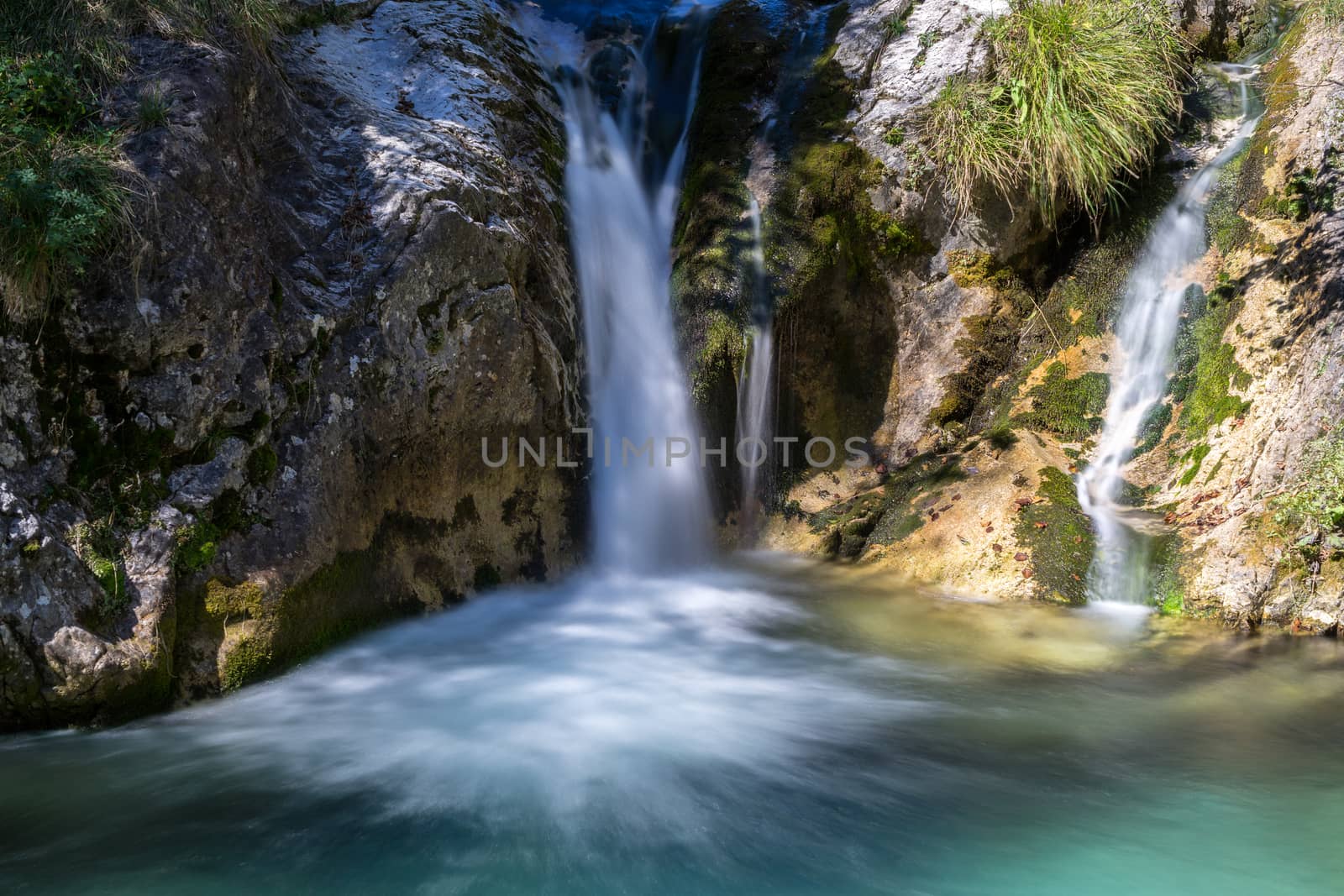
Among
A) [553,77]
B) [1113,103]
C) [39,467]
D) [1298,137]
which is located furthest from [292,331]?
[1298,137]

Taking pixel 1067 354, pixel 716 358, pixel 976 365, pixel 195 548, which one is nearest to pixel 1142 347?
pixel 1067 354

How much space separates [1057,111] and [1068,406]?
2.27 m

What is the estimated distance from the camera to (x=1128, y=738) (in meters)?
3.97

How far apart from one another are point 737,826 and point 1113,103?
6345mm

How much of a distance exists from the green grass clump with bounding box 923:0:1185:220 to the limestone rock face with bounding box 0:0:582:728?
3.29 metres

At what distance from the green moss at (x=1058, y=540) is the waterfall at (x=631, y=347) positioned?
2370 millimetres

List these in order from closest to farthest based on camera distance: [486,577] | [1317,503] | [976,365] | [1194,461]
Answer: [1317,503], [486,577], [1194,461], [976,365]

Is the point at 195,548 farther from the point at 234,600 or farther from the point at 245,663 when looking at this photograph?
the point at 245,663

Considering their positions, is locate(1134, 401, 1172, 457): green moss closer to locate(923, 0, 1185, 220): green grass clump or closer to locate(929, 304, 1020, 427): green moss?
locate(929, 304, 1020, 427): green moss

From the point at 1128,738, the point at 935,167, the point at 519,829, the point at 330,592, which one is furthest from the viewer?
the point at 935,167

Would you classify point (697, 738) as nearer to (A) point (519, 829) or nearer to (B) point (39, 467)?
(A) point (519, 829)

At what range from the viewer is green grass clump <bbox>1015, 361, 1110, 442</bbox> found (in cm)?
684

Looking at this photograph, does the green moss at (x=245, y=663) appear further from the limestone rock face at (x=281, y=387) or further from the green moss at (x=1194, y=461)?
the green moss at (x=1194, y=461)

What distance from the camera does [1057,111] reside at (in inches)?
281
